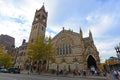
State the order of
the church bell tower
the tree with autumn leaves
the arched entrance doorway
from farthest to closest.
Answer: the church bell tower, the arched entrance doorway, the tree with autumn leaves

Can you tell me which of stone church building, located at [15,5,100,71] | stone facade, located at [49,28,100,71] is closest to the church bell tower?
stone church building, located at [15,5,100,71]

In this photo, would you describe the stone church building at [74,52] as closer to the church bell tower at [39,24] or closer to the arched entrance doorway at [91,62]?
the arched entrance doorway at [91,62]

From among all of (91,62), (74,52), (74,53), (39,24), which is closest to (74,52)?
(74,52)

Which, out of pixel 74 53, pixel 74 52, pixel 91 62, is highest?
pixel 74 52

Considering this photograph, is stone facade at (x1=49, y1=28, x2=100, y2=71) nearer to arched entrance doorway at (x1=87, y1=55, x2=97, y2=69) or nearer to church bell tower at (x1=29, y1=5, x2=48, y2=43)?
arched entrance doorway at (x1=87, y1=55, x2=97, y2=69)

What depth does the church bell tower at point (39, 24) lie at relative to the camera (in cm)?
6288

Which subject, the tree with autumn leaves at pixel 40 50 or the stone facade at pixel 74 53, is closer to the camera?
the tree with autumn leaves at pixel 40 50

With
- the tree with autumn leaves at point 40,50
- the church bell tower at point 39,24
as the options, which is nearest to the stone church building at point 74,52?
the tree with autumn leaves at point 40,50

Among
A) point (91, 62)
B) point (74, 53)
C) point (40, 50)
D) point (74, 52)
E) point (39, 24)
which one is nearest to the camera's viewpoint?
point (40, 50)

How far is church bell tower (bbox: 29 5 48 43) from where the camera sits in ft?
206

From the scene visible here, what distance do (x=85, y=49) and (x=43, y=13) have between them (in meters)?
33.4

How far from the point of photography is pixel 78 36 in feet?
151

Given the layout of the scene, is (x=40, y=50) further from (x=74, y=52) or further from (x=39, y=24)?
(x=39, y=24)

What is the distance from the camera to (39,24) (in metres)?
63.8
